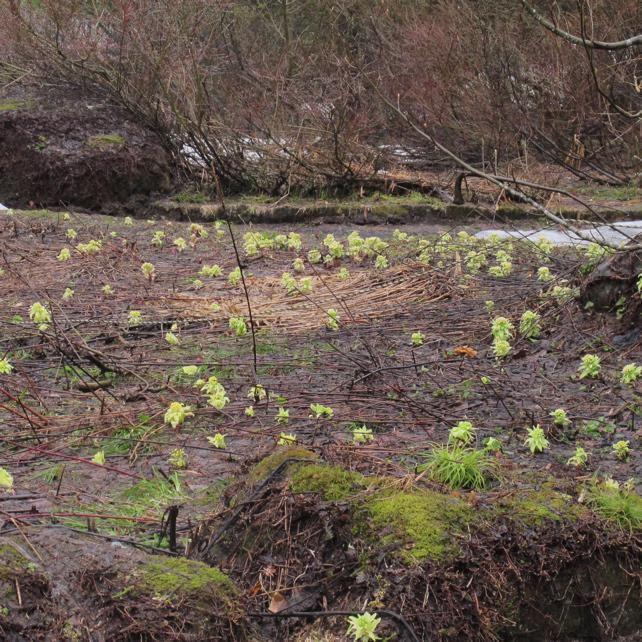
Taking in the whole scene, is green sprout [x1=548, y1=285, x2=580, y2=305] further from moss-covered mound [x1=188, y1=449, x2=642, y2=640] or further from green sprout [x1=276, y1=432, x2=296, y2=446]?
moss-covered mound [x1=188, y1=449, x2=642, y2=640]

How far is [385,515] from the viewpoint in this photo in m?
2.81

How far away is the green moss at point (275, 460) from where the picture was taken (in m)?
3.07

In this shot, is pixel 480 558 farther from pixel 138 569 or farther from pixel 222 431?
pixel 222 431

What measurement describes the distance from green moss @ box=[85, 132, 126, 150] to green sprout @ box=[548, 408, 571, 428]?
1047cm

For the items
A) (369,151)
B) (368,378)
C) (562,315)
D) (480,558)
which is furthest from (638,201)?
(480,558)

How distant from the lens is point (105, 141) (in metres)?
13.4

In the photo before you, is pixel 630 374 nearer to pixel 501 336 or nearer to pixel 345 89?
pixel 501 336

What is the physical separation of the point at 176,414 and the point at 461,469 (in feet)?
4.70

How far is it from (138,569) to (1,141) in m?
12.3

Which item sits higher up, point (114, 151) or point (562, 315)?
point (562, 315)

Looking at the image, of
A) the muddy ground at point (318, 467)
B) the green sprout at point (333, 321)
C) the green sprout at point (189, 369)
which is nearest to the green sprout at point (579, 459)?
the muddy ground at point (318, 467)

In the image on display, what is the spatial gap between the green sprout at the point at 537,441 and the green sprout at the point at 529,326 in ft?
5.28

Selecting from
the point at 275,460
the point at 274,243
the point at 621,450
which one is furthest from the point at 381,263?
the point at 275,460

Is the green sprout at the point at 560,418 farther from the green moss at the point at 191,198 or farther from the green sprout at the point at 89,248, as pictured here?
the green moss at the point at 191,198
